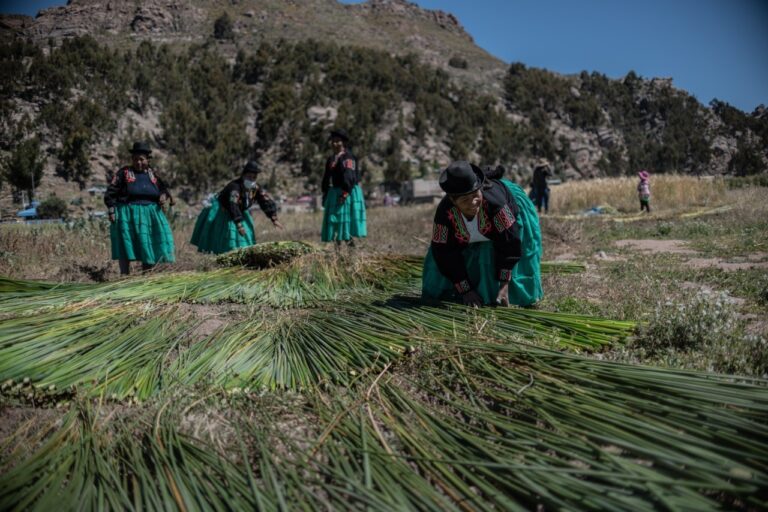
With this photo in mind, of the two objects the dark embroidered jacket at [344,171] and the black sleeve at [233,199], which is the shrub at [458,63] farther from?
the black sleeve at [233,199]

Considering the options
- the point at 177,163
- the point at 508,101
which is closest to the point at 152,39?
the point at 177,163

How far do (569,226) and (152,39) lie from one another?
40.7m

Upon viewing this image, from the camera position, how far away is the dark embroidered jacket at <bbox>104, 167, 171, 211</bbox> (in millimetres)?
5039

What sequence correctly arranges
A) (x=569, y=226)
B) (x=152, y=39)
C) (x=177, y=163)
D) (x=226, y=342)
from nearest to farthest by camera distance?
1. (x=226, y=342)
2. (x=569, y=226)
3. (x=177, y=163)
4. (x=152, y=39)

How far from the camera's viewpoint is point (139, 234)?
5.05 metres

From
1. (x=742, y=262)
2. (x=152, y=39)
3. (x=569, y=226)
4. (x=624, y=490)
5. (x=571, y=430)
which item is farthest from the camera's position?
(x=152, y=39)

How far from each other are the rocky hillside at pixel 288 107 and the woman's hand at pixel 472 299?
1715cm

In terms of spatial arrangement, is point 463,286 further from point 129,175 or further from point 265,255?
point 129,175

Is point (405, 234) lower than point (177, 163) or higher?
lower

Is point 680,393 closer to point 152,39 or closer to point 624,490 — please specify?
point 624,490

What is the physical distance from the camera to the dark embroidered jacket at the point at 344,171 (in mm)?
5703

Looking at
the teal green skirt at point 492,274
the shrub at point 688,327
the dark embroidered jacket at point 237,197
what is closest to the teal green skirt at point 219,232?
the dark embroidered jacket at point 237,197

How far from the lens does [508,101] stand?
39812 millimetres

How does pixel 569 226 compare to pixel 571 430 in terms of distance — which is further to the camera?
pixel 569 226
